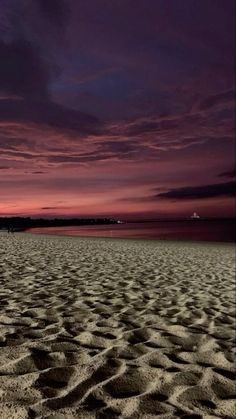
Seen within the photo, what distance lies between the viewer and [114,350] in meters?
4.48

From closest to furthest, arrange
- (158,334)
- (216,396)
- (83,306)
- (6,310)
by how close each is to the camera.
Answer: (216,396) < (158,334) < (6,310) < (83,306)

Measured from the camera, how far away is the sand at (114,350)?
3.25m

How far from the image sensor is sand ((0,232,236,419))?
10.7ft

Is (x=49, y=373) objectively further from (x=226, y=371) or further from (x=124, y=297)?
(x=124, y=297)

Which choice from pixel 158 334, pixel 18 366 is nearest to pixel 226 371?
pixel 158 334

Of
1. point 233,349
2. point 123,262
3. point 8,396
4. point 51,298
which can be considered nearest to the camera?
point 8,396

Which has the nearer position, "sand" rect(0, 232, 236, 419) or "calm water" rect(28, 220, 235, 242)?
"sand" rect(0, 232, 236, 419)

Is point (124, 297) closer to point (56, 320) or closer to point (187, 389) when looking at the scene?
point (56, 320)

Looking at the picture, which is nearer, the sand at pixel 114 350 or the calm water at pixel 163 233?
the sand at pixel 114 350

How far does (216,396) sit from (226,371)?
2.13 feet

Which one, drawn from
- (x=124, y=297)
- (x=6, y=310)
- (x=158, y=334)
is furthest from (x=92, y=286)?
(x=158, y=334)

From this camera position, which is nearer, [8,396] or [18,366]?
[8,396]

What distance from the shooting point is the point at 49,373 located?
373 centimetres

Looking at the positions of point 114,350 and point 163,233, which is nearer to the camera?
point 114,350
